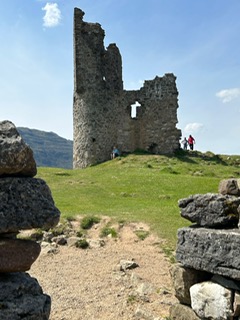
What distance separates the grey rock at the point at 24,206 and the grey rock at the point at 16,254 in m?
0.23

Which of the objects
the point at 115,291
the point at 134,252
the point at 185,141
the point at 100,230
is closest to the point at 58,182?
the point at 100,230

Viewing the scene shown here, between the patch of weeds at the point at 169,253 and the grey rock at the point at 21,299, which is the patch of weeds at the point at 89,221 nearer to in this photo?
the patch of weeds at the point at 169,253

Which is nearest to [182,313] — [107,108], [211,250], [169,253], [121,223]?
[211,250]

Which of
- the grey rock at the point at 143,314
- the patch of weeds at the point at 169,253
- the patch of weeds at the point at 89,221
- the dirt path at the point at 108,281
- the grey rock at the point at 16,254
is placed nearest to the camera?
the grey rock at the point at 16,254

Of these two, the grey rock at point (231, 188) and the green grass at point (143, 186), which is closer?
the grey rock at point (231, 188)

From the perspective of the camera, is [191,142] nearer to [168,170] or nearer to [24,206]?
[168,170]

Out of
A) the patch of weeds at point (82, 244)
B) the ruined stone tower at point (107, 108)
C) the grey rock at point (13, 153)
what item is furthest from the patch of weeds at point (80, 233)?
the ruined stone tower at point (107, 108)

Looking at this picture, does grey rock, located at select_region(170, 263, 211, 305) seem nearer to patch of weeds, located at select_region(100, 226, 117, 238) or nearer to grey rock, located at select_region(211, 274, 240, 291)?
grey rock, located at select_region(211, 274, 240, 291)

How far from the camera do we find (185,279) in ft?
25.3

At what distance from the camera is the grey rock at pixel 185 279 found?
7.64 m

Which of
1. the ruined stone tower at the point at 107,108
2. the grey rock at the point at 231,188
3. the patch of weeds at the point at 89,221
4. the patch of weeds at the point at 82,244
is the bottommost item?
the patch of weeds at the point at 82,244

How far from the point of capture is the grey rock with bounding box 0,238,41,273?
5.86 metres

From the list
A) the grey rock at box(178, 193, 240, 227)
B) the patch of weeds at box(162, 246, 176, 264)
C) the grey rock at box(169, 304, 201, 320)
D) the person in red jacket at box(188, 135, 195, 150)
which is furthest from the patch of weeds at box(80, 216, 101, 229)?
the person in red jacket at box(188, 135, 195, 150)

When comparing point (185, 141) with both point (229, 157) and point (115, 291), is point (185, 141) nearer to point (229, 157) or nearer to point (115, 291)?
point (229, 157)
